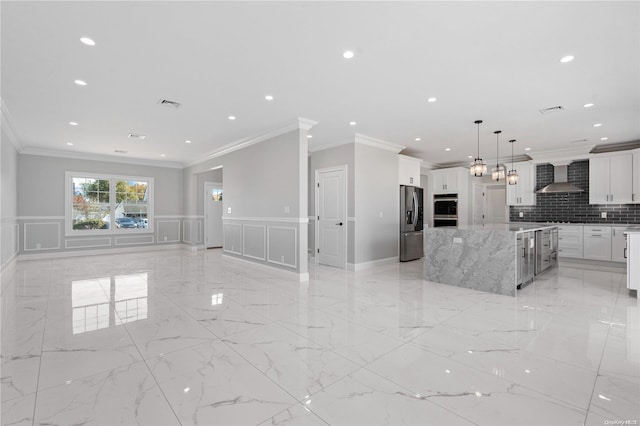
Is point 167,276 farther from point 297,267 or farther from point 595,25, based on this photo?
point 595,25

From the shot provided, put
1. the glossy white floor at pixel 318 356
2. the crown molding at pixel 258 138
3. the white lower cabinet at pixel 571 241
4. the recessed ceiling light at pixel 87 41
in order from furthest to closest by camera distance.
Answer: the white lower cabinet at pixel 571 241, the crown molding at pixel 258 138, the recessed ceiling light at pixel 87 41, the glossy white floor at pixel 318 356

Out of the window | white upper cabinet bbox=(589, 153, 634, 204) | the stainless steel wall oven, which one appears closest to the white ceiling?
white upper cabinet bbox=(589, 153, 634, 204)

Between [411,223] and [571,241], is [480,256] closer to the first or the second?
[411,223]

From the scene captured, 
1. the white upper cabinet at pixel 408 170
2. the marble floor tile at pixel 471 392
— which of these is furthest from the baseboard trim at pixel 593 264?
the marble floor tile at pixel 471 392

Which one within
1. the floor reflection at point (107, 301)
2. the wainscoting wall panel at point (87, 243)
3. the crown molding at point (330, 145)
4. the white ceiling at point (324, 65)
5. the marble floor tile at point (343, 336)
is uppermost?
the white ceiling at point (324, 65)

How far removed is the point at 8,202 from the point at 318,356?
Answer: 714 cm

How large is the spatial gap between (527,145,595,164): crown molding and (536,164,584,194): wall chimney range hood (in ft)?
0.72

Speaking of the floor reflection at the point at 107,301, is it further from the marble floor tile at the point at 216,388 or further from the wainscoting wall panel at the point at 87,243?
the wainscoting wall panel at the point at 87,243

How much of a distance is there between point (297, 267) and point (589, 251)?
627cm

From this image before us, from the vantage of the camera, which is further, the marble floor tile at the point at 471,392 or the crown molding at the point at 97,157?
the crown molding at the point at 97,157

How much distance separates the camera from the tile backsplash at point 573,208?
A: 22.5ft

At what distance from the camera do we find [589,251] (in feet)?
22.0

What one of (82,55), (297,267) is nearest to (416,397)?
(297,267)

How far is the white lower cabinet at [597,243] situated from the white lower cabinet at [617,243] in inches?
2.4
